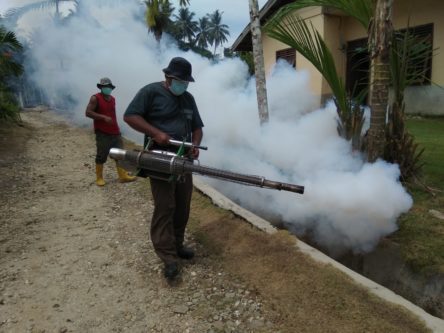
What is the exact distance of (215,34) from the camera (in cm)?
5944

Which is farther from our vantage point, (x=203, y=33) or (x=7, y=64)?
(x=203, y=33)

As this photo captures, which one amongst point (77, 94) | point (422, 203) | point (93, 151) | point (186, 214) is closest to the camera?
point (186, 214)

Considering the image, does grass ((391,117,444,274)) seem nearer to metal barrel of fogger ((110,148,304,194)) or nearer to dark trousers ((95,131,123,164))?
metal barrel of fogger ((110,148,304,194))

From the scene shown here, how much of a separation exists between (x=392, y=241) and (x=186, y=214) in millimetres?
2022

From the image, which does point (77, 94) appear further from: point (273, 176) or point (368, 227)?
point (368, 227)

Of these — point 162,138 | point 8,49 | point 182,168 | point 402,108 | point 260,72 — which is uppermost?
point 8,49

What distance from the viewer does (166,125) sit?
3383 mm

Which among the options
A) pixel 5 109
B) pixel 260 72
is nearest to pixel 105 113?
pixel 260 72

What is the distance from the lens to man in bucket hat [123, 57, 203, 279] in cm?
326

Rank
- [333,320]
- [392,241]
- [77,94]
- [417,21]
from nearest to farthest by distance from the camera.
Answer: [333,320]
[392,241]
[417,21]
[77,94]

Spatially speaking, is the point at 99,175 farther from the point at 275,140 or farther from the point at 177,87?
the point at 177,87

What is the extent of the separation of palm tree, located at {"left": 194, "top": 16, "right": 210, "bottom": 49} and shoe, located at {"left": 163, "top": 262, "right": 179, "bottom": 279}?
177 feet

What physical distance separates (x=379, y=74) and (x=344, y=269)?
7.62 feet

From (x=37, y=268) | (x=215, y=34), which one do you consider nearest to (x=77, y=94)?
(x=37, y=268)
